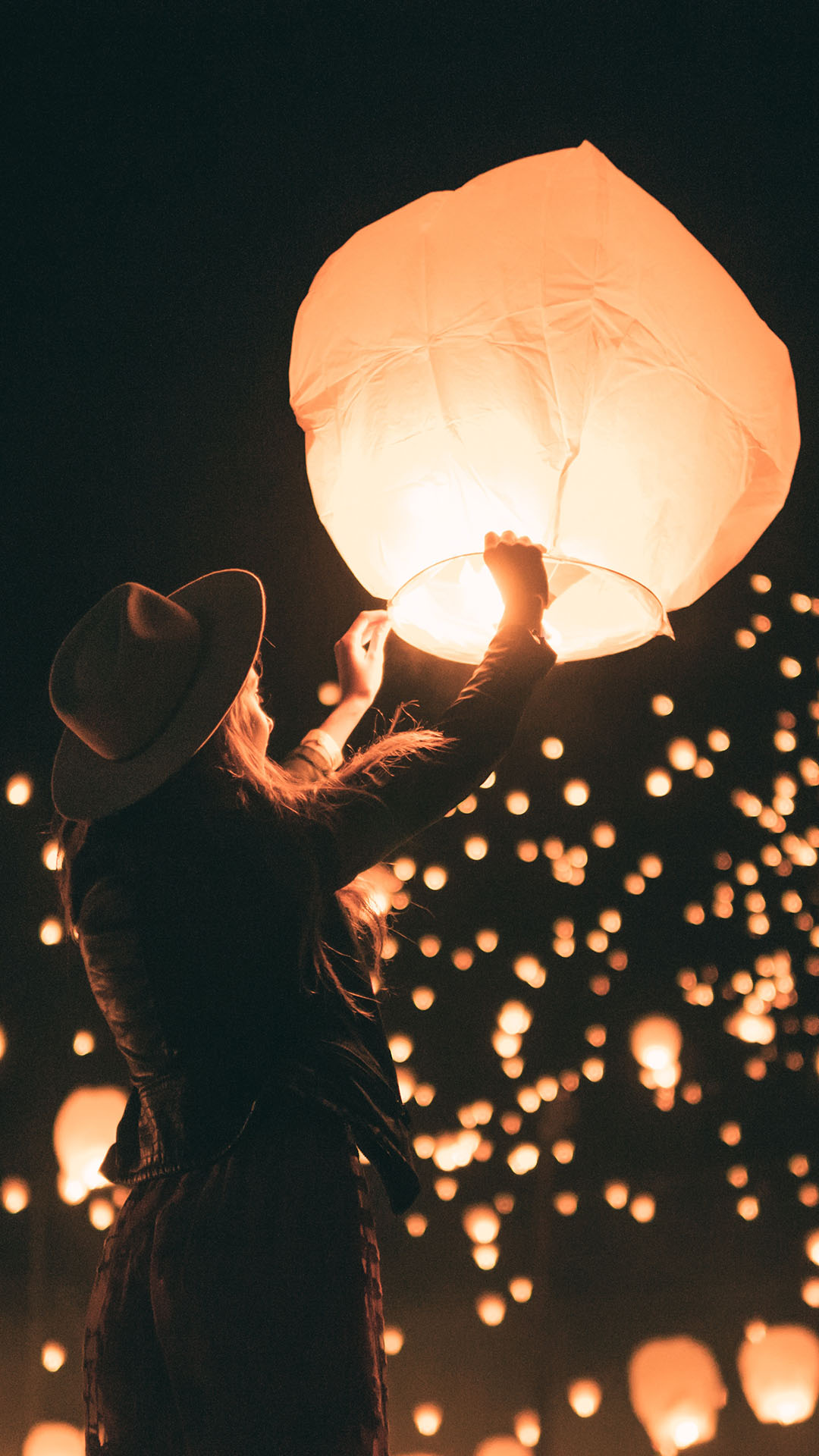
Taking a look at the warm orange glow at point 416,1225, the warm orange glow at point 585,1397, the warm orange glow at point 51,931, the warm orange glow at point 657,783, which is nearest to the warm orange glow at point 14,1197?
the warm orange glow at point 51,931

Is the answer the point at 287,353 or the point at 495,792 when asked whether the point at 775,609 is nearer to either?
the point at 495,792

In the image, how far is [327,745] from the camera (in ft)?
3.35

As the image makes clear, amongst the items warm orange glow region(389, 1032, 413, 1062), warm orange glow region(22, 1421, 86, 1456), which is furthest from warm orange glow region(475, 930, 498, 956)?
warm orange glow region(22, 1421, 86, 1456)

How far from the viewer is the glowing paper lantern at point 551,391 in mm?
778

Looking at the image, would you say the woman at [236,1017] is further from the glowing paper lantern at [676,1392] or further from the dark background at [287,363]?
the glowing paper lantern at [676,1392]

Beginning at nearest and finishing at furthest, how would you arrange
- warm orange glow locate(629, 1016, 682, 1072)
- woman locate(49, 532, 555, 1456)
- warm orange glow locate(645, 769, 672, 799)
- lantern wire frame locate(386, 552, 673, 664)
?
woman locate(49, 532, 555, 1456) < lantern wire frame locate(386, 552, 673, 664) < warm orange glow locate(629, 1016, 682, 1072) < warm orange glow locate(645, 769, 672, 799)

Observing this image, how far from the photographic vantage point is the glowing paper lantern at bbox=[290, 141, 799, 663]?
78cm

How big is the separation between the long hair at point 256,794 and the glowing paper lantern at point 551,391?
166 mm

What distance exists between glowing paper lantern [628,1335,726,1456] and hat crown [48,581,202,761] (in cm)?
99

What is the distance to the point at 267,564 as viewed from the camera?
4.49 feet

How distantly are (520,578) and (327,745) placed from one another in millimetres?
334

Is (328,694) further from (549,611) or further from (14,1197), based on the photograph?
(14,1197)

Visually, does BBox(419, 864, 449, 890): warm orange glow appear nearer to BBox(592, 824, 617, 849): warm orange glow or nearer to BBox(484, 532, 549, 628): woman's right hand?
BBox(592, 824, 617, 849): warm orange glow

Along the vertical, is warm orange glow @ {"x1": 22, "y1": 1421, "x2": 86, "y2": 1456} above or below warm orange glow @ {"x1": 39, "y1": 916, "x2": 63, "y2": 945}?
below
